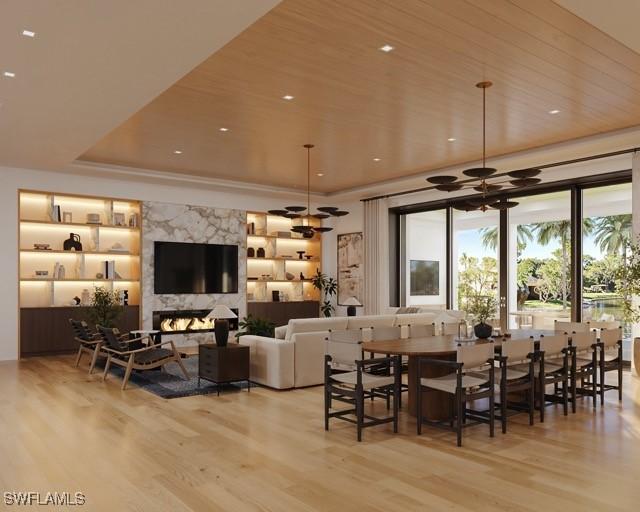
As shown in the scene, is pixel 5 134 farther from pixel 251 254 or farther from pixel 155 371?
pixel 251 254

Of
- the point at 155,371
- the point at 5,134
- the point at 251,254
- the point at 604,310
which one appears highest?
the point at 5,134

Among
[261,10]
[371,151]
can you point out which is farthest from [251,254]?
[261,10]

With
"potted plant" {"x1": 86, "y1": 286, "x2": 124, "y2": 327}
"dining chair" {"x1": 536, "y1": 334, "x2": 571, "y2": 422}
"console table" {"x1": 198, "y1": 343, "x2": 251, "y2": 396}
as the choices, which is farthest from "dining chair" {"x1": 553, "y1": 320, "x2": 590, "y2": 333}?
"potted plant" {"x1": 86, "y1": 286, "x2": 124, "y2": 327}

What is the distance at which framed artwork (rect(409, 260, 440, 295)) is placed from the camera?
41.3 feet

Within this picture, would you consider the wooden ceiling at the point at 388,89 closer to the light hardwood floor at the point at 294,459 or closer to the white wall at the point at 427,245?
the white wall at the point at 427,245

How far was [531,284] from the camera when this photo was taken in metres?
10.5

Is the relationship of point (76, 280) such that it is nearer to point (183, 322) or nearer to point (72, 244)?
point (72, 244)

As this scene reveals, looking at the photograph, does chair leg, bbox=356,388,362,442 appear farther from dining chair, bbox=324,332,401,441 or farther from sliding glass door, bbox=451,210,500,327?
sliding glass door, bbox=451,210,500,327

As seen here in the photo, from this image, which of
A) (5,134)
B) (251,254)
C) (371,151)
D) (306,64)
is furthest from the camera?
(251,254)

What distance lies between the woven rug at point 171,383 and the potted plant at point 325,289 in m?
5.46

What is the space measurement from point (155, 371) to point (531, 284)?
6839 mm

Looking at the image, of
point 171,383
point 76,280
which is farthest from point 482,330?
point 76,280

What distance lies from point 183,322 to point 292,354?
211 inches

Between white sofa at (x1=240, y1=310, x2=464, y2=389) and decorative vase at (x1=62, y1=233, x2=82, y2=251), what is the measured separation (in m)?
4.88
